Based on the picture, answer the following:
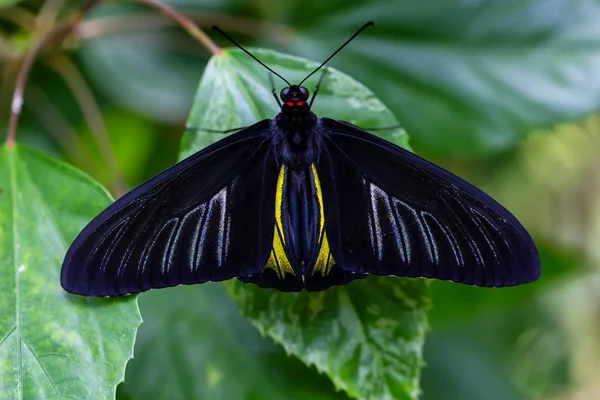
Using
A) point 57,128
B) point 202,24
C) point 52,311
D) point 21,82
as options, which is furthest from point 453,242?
point 57,128

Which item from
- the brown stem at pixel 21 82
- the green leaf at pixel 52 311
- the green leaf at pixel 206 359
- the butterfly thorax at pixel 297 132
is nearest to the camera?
the green leaf at pixel 52 311

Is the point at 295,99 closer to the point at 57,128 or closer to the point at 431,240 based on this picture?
the point at 431,240

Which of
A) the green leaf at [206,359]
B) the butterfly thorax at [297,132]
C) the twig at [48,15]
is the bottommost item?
the green leaf at [206,359]

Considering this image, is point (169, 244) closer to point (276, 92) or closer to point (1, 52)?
point (276, 92)

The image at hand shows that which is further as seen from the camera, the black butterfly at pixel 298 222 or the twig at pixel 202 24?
the twig at pixel 202 24

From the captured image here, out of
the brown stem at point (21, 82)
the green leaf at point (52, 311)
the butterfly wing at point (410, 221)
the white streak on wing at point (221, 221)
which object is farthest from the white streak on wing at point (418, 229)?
the brown stem at point (21, 82)

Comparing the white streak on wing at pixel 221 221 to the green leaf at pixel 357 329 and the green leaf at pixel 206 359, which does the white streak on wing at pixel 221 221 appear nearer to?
the green leaf at pixel 357 329

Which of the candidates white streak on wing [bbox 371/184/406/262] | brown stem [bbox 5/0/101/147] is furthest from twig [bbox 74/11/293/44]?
white streak on wing [bbox 371/184/406/262]
